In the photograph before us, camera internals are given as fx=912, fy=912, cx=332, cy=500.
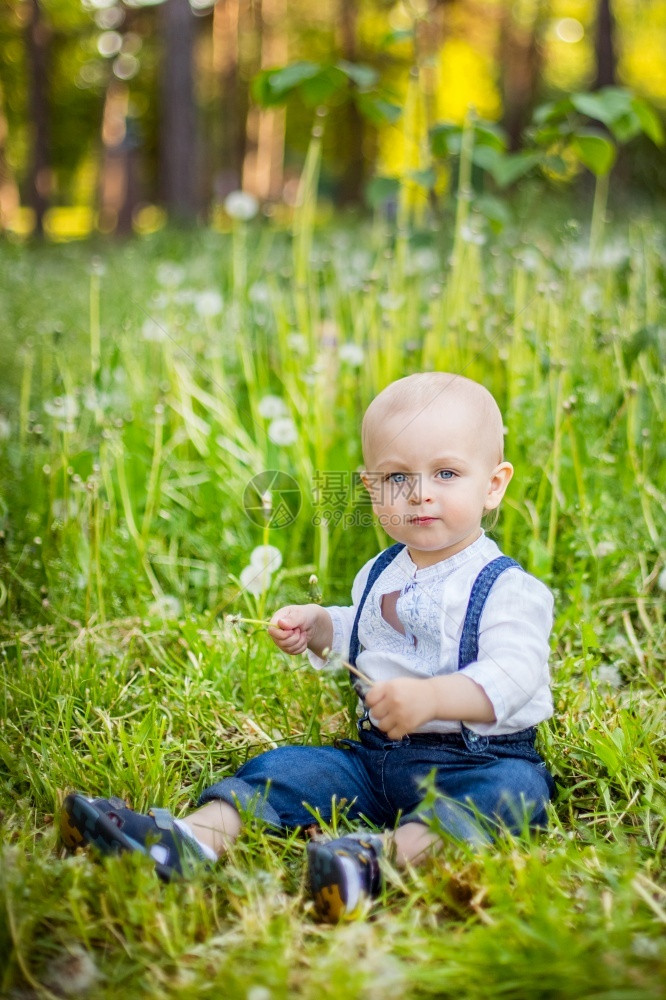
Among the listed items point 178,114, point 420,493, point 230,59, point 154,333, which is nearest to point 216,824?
point 420,493

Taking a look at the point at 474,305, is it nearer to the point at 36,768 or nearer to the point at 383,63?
the point at 36,768

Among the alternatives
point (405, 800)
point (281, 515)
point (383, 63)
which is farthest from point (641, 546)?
point (383, 63)

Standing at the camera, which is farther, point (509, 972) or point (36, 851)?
point (36, 851)

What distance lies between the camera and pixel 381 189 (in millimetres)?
2648

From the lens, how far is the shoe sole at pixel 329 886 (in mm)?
1219

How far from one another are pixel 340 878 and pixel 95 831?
350mm

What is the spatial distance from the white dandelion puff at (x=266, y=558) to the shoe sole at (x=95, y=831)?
24.5 inches

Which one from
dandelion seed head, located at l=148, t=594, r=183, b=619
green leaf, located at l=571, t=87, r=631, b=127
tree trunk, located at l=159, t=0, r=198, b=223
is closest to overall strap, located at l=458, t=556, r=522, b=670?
dandelion seed head, located at l=148, t=594, r=183, b=619

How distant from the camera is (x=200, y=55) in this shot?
1631cm

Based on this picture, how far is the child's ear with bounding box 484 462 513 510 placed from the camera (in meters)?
1.52

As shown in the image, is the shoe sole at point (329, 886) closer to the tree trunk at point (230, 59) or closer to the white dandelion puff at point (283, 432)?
the white dandelion puff at point (283, 432)

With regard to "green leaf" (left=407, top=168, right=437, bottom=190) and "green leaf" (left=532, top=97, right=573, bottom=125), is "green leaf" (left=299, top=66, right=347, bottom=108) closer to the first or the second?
"green leaf" (left=407, top=168, right=437, bottom=190)

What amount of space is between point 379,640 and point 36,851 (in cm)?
62

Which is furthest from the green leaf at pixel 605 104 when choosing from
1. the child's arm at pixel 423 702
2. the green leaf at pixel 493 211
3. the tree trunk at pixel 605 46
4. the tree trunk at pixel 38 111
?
the tree trunk at pixel 38 111
